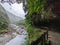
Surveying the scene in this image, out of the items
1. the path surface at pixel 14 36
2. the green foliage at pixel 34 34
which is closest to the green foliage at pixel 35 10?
the green foliage at pixel 34 34

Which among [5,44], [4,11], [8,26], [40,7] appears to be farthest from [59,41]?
[4,11]

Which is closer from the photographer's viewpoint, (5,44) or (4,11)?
(5,44)

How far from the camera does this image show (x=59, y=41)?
22.4ft

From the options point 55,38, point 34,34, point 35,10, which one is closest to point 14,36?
point 35,10

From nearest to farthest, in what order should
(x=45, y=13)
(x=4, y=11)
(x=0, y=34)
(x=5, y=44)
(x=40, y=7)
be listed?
(x=40, y=7)
(x=45, y=13)
(x=5, y=44)
(x=0, y=34)
(x=4, y=11)

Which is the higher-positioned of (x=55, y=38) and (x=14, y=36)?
(x=55, y=38)

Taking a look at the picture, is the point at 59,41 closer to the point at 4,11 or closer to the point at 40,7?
the point at 40,7

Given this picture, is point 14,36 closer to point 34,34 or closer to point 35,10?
point 35,10

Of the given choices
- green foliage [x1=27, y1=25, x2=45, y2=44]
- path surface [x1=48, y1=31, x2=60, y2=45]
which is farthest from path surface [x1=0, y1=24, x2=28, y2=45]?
path surface [x1=48, y1=31, x2=60, y2=45]

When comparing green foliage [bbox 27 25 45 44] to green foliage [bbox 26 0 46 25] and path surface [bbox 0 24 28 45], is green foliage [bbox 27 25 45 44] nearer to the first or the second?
green foliage [bbox 26 0 46 25]

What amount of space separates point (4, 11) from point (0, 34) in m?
5.22

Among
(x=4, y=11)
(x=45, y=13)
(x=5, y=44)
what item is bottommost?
(x=5, y=44)

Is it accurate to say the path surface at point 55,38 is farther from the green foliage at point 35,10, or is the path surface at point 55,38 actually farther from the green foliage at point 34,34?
the green foliage at point 35,10

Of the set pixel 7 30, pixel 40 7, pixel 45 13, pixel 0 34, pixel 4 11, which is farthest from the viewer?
pixel 4 11
